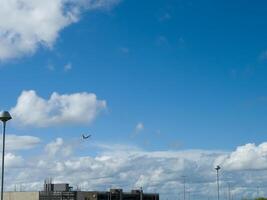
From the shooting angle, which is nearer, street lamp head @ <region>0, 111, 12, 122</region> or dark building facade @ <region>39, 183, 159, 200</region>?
street lamp head @ <region>0, 111, 12, 122</region>

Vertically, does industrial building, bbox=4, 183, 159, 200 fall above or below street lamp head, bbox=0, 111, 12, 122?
below

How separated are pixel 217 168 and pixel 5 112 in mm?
77833

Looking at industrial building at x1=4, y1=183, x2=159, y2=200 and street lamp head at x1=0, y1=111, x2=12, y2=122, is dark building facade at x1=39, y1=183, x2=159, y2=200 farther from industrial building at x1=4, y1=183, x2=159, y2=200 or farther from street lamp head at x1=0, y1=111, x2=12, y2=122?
street lamp head at x1=0, y1=111, x2=12, y2=122

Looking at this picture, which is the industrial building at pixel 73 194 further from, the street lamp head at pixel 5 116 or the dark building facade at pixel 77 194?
the street lamp head at pixel 5 116

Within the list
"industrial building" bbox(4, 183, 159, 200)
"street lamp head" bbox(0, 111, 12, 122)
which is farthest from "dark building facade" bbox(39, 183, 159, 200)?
"street lamp head" bbox(0, 111, 12, 122)

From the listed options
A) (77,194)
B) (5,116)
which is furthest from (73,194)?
(5,116)

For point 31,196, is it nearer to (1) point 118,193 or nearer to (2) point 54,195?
(2) point 54,195

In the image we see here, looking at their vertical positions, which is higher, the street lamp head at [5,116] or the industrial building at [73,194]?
the street lamp head at [5,116]

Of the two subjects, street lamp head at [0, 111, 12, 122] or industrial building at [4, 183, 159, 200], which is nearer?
street lamp head at [0, 111, 12, 122]

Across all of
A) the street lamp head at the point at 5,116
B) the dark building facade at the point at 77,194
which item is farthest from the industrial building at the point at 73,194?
the street lamp head at the point at 5,116

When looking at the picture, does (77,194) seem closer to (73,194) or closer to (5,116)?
(73,194)

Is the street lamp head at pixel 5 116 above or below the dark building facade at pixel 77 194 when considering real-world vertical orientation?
above

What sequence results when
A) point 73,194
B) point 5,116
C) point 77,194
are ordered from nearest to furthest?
point 5,116, point 73,194, point 77,194

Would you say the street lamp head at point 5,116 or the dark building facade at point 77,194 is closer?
the street lamp head at point 5,116
